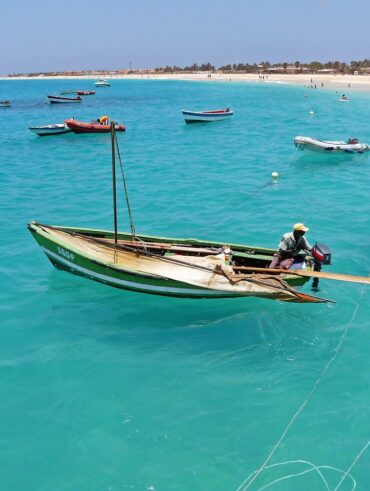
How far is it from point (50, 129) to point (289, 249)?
3766cm

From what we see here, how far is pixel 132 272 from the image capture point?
12617 millimetres

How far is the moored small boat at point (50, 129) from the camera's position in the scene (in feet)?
146

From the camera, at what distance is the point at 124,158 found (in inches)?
1426

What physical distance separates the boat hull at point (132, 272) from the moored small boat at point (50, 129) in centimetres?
3295

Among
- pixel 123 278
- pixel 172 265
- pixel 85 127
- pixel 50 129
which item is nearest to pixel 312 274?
pixel 172 265

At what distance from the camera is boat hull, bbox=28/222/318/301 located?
12.2 meters

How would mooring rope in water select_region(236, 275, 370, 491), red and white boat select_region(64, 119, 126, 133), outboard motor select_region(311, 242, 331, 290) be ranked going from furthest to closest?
red and white boat select_region(64, 119, 126, 133) → outboard motor select_region(311, 242, 331, 290) → mooring rope in water select_region(236, 275, 370, 491)

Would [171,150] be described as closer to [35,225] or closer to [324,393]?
[35,225]

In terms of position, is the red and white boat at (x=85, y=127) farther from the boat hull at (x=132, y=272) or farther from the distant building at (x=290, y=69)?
the distant building at (x=290, y=69)

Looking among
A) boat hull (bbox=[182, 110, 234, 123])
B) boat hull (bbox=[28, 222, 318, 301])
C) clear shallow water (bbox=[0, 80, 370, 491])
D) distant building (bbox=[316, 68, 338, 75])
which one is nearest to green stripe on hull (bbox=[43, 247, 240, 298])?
boat hull (bbox=[28, 222, 318, 301])

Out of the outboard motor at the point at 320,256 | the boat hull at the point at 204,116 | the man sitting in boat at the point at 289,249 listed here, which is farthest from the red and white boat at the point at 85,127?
the outboard motor at the point at 320,256

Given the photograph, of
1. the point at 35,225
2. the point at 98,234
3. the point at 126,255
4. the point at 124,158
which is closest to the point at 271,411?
the point at 126,255

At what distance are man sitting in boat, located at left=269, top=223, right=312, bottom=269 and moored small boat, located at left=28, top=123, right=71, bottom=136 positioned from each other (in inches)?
1468

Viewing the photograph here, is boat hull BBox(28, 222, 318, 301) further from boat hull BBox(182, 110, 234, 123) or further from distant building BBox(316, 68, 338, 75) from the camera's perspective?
distant building BBox(316, 68, 338, 75)
